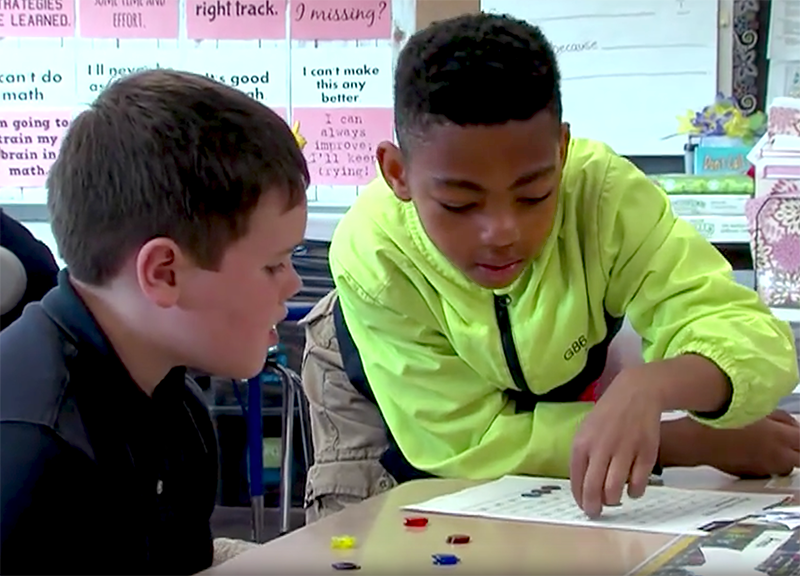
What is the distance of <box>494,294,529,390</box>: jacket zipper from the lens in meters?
1.06

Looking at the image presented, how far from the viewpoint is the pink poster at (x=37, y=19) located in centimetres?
267

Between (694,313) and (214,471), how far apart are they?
44cm

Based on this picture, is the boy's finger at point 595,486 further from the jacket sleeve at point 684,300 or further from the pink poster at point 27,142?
the pink poster at point 27,142

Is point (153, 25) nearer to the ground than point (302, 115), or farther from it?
farther from it

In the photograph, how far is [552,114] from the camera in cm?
102

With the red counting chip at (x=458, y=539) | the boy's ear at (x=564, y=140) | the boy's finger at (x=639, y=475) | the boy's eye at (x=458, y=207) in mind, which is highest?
the boy's ear at (x=564, y=140)

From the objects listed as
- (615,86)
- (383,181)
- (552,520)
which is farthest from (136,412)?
(615,86)

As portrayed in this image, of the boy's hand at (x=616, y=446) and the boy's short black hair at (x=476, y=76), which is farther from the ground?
the boy's short black hair at (x=476, y=76)

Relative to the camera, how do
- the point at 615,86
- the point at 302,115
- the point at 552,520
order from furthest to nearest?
the point at 302,115
the point at 615,86
the point at 552,520

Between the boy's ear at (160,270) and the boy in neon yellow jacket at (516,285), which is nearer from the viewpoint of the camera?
the boy's ear at (160,270)

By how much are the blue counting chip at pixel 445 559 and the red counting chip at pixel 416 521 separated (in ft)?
0.31

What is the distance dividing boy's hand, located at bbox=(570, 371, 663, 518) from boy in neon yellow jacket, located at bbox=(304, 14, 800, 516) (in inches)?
0.7

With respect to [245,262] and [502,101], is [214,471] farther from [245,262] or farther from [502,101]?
[502,101]

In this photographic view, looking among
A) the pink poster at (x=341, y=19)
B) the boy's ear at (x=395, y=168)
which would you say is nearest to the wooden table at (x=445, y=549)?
the boy's ear at (x=395, y=168)
